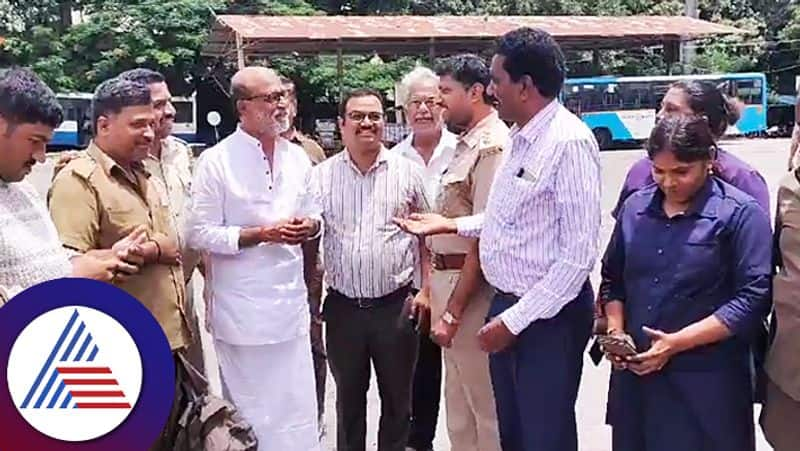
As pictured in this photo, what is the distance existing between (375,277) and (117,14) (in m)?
25.6

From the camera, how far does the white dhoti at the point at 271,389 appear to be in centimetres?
383

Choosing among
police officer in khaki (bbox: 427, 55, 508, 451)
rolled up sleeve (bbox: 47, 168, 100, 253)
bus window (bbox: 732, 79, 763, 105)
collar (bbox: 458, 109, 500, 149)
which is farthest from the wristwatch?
bus window (bbox: 732, 79, 763, 105)

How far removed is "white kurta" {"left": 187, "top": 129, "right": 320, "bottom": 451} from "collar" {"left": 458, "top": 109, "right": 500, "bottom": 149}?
707 mm

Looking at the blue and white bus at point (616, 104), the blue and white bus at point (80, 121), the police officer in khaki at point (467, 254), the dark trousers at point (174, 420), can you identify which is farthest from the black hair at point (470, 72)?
the blue and white bus at point (616, 104)

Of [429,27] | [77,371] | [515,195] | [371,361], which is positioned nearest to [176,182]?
[371,361]

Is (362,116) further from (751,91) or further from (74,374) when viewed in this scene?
(751,91)

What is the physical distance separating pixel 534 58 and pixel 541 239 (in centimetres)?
59

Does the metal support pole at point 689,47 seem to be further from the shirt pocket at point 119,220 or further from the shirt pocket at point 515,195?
the shirt pocket at point 119,220

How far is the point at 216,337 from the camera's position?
386cm

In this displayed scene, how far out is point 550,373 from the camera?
315 cm

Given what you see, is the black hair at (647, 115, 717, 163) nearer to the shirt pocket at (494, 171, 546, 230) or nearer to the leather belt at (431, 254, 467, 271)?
the shirt pocket at (494, 171, 546, 230)

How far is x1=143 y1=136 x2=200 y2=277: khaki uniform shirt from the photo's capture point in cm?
385

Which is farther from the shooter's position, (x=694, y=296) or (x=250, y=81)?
(x=250, y=81)

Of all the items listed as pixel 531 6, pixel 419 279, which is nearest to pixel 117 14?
pixel 531 6
